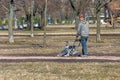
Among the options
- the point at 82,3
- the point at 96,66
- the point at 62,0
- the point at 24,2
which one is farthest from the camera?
the point at 62,0

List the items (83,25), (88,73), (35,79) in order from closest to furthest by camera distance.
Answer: (35,79)
(88,73)
(83,25)

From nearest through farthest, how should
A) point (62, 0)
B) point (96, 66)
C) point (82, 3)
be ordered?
point (96, 66)
point (82, 3)
point (62, 0)

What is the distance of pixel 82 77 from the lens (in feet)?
41.5

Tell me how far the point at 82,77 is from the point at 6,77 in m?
2.27

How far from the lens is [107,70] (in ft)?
47.3

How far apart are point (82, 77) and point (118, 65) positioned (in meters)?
3.74

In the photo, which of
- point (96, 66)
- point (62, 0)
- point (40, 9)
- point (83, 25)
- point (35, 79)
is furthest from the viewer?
point (62, 0)

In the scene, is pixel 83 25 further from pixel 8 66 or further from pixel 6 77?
pixel 6 77

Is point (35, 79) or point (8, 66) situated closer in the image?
point (35, 79)

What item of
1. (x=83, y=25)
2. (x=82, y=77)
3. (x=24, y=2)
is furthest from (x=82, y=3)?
(x=82, y=77)

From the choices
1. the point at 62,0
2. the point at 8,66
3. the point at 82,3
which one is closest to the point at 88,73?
the point at 8,66

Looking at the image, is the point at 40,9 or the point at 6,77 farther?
the point at 40,9

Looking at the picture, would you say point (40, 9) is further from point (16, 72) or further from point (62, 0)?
point (16, 72)

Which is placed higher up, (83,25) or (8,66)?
(83,25)
